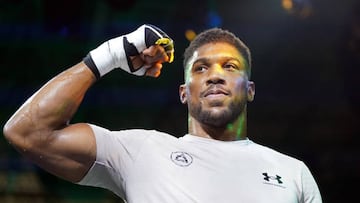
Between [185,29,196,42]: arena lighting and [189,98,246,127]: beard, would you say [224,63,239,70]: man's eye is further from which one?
[185,29,196,42]: arena lighting

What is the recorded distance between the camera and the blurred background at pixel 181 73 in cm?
322

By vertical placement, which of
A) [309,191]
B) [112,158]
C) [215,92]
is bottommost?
[309,191]

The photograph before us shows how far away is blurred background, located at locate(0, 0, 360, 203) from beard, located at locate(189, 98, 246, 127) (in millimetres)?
1482

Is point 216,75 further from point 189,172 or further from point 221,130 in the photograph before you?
point 189,172

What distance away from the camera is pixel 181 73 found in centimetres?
331

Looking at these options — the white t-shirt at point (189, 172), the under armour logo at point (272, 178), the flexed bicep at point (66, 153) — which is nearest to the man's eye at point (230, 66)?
the white t-shirt at point (189, 172)

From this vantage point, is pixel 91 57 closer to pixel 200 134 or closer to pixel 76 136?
pixel 76 136

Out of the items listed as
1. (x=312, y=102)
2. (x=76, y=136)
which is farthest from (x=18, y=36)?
(x=76, y=136)

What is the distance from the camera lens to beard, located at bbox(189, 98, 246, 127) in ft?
5.63

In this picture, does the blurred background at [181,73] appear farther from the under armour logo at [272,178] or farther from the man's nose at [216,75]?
the under armour logo at [272,178]

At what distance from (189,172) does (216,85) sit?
0.92 ft

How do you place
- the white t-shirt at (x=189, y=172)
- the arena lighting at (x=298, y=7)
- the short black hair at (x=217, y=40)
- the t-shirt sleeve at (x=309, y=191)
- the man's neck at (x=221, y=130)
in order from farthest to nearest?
1. the arena lighting at (x=298, y=7)
2. the short black hair at (x=217, y=40)
3. the man's neck at (x=221, y=130)
4. the t-shirt sleeve at (x=309, y=191)
5. the white t-shirt at (x=189, y=172)

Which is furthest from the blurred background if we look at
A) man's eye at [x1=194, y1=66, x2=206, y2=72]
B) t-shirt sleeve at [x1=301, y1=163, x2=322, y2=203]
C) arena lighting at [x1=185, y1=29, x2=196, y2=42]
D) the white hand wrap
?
t-shirt sleeve at [x1=301, y1=163, x2=322, y2=203]

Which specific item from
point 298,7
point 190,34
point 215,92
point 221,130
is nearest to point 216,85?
point 215,92
